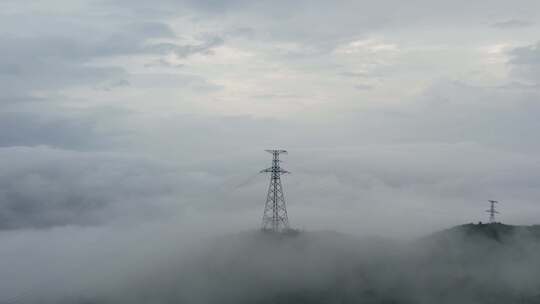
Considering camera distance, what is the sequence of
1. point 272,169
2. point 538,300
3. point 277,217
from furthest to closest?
point 538,300, point 277,217, point 272,169

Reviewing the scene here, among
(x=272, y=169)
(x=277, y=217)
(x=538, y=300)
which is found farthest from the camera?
(x=538, y=300)

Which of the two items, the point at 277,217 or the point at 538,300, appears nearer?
the point at 277,217

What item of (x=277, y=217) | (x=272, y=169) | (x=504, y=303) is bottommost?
(x=504, y=303)

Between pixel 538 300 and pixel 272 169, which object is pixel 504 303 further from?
pixel 272 169

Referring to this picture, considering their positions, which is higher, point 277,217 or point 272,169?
point 272,169

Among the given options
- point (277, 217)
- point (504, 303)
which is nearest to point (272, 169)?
point (277, 217)

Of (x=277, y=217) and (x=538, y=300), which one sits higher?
(x=277, y=217)

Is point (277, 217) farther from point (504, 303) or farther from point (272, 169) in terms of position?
point (504, 303)

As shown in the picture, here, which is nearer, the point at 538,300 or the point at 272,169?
the point at 272,169
